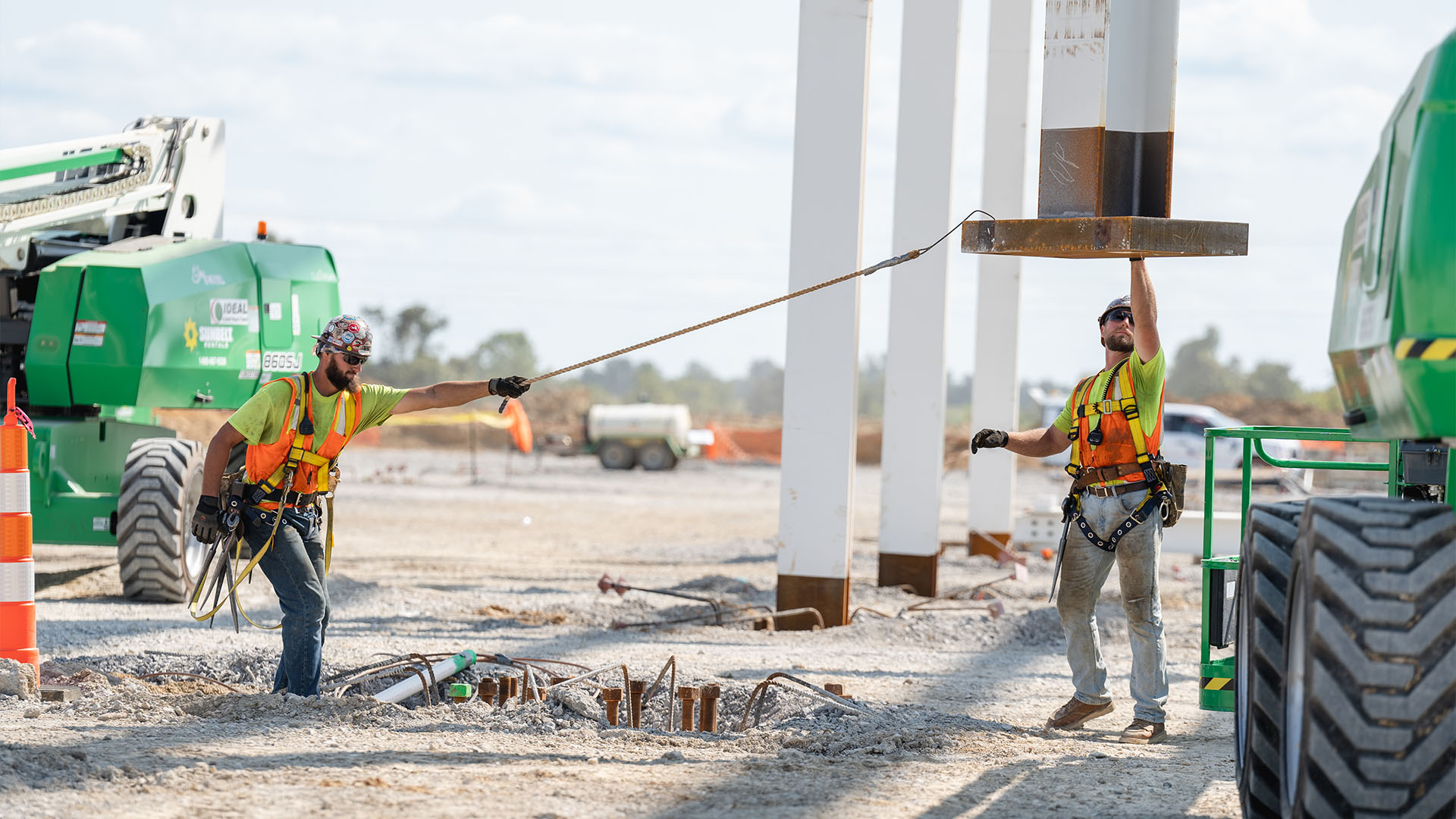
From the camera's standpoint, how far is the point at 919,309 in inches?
544

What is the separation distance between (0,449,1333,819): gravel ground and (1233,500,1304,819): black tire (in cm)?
73

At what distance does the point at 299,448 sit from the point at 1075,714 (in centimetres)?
389

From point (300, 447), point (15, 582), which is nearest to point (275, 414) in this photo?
point (300, 447)

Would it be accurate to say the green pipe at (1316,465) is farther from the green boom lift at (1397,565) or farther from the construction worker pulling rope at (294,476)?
the green boom lift at (1397,565)

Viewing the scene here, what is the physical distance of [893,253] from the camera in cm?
1301

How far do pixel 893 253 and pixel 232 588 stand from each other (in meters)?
6.94

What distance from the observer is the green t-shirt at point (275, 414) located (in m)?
7.08

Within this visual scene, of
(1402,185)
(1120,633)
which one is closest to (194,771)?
(1402,185)

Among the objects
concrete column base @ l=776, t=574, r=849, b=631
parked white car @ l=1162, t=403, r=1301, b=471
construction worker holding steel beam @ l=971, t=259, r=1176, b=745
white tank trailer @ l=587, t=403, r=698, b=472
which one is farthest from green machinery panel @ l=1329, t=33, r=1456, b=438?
white tank trailer @ l=587, t=403, r=698, b=472

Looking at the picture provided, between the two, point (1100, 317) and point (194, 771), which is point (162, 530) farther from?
point (1100, 317)

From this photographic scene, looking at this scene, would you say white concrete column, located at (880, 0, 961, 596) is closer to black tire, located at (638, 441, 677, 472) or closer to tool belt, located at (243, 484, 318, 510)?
tool belt, located at (243, 484, 318, 510)

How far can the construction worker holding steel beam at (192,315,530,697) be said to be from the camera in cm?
712

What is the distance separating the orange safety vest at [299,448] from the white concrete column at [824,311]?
3.79m

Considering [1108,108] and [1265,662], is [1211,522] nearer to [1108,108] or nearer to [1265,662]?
[1265,662]
